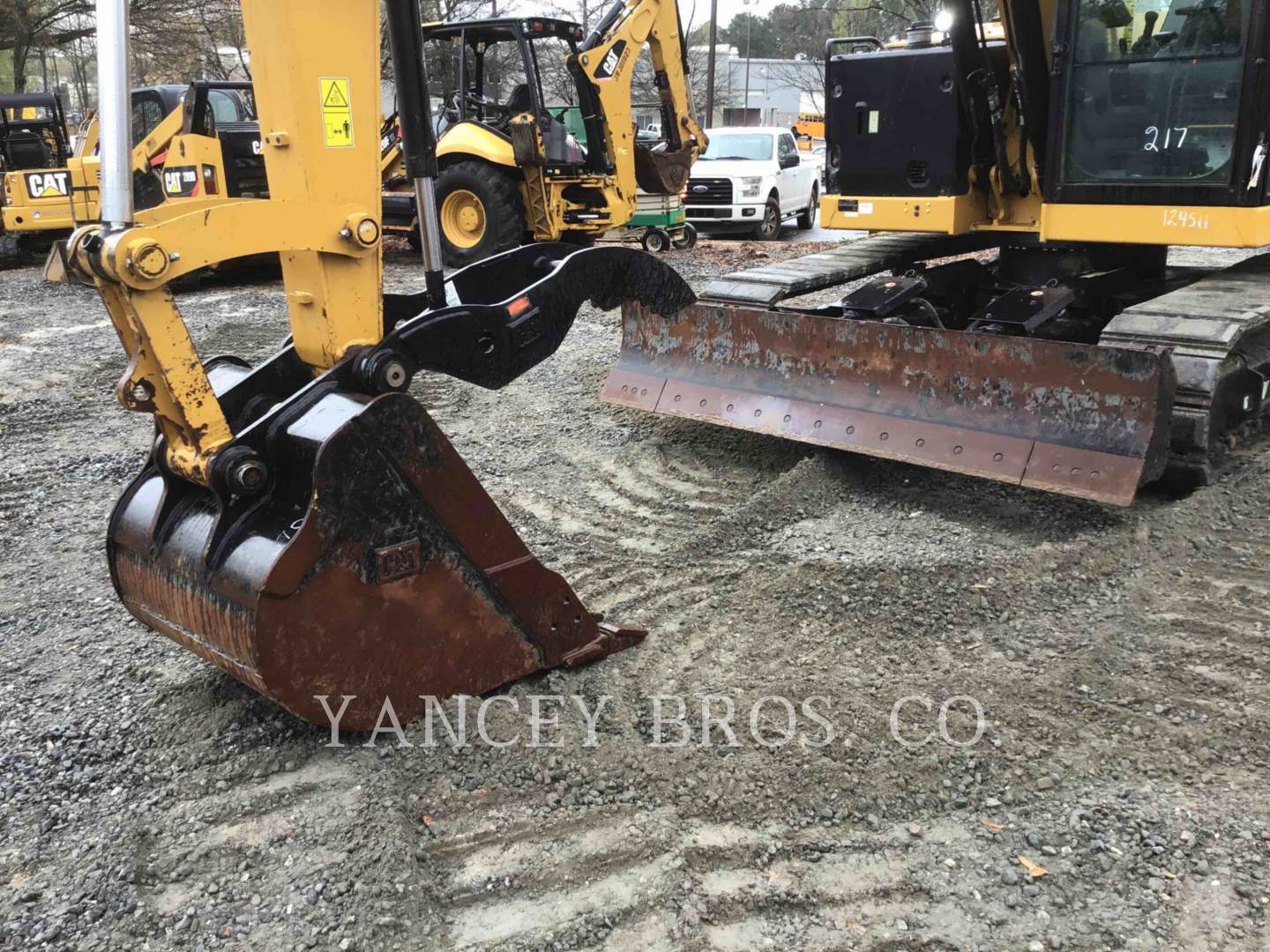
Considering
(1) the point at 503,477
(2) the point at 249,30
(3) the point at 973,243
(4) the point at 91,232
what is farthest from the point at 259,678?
(3) the point at 973,243

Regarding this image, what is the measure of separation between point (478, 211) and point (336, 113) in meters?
9.39

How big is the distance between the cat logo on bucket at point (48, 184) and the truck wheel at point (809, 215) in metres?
10.4

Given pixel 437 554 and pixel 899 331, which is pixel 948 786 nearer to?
pixel 437 554

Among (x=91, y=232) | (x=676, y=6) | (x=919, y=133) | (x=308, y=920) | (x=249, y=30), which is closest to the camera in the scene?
(x=308, y=920)

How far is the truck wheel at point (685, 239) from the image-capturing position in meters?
13.8

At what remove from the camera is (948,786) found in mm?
2840

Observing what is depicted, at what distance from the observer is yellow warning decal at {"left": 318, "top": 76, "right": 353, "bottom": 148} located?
9.45 ft

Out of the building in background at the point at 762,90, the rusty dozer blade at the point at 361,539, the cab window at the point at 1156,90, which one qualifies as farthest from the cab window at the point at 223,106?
the building in background at the point at 762,90

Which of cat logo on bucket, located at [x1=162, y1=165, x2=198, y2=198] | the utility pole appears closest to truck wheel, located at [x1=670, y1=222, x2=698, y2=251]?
cat logo on bucket, located at [x1=162, y1=165, x2=198, y2=198]

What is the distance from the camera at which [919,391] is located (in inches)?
198

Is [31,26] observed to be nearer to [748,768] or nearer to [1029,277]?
[1029,277]

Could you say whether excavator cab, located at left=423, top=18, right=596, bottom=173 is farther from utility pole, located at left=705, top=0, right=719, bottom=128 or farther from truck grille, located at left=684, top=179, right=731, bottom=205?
utility pole, located at left=705, top=0, right=719, bottom=128

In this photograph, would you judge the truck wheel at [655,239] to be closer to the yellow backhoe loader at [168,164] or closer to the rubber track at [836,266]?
the yellow backhoe loader at [168,164]

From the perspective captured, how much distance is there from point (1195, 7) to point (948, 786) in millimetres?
3802
